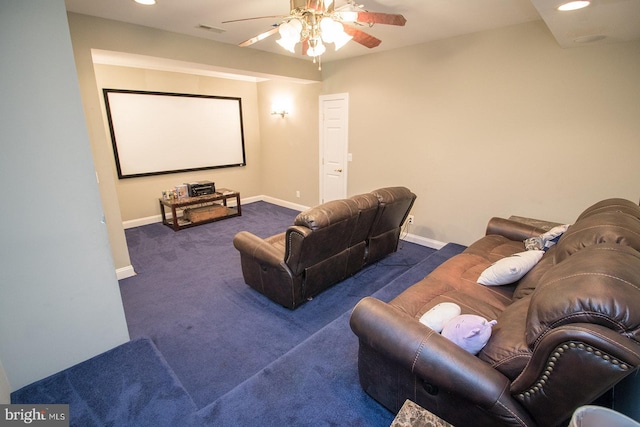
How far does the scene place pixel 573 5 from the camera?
176cm

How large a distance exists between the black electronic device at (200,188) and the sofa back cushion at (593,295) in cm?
510

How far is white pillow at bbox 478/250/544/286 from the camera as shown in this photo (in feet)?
6.53

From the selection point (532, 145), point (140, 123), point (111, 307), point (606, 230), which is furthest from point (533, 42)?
point (140, 123)

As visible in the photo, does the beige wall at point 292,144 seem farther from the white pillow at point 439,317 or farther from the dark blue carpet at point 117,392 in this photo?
the white pillow at point 439,317

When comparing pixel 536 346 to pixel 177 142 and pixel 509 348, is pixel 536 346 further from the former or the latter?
pixel 177 142

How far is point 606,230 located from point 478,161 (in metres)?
2.22

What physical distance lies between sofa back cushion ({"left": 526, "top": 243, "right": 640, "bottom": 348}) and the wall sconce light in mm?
5392

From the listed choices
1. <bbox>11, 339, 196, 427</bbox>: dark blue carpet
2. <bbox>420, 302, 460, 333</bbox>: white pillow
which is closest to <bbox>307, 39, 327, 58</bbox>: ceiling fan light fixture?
<bbox>420, 302, 460, 333</bbox>: white pillow

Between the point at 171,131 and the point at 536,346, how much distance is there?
18.8ft

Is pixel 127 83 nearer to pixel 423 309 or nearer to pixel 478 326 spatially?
pixel 423 309

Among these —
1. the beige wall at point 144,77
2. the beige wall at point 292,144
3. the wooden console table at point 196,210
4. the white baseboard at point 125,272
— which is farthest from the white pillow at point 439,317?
the wooden console table at point 196,210

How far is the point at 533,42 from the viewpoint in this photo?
3023 millimetres

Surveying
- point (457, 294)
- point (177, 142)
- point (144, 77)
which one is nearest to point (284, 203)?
point (177, 142)

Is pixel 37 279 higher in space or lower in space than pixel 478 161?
lower
